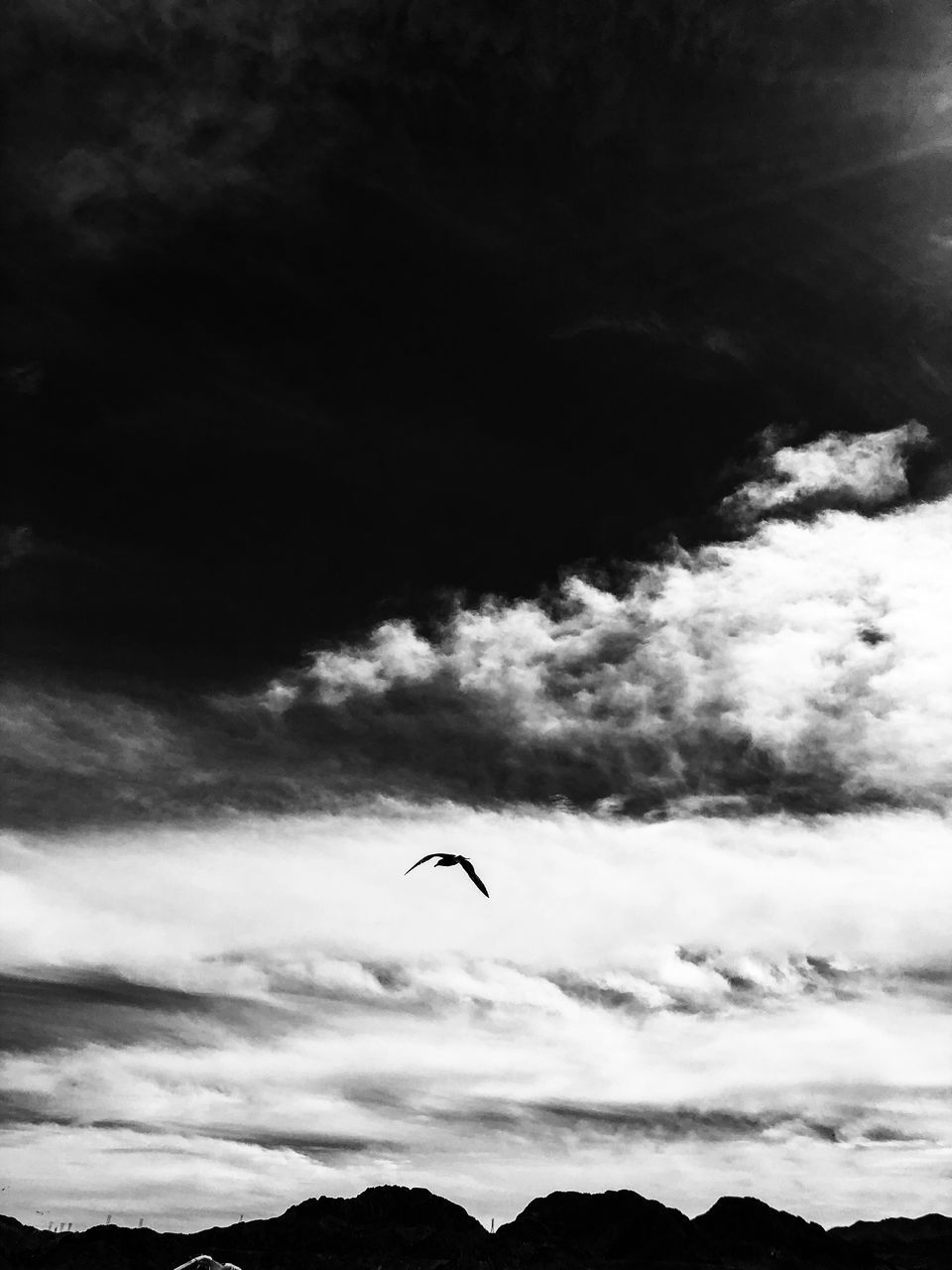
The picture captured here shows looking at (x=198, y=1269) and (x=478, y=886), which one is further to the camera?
(x=198, y=1269)

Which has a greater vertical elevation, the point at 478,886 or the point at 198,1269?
the point at 478,886

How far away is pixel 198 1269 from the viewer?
122938 millimetres

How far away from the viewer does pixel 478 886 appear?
72.9 meters

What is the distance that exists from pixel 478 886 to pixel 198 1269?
257 ft
